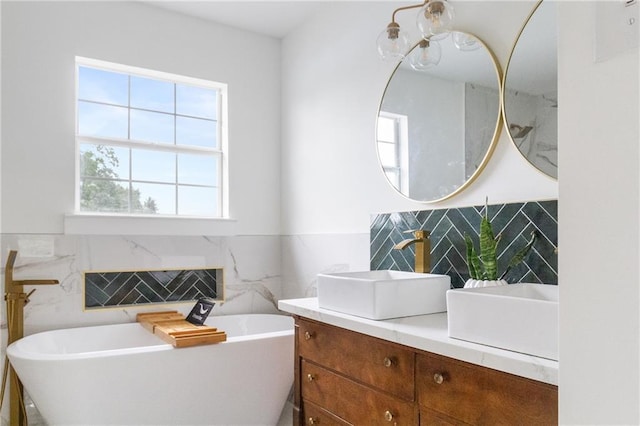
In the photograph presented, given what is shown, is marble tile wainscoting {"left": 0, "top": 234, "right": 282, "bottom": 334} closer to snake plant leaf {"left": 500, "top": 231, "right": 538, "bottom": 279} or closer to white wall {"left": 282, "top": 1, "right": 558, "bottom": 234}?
white wall {"left": 282, "top": 1, "right": 558, "bottom": 234}

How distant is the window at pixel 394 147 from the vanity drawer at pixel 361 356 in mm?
939

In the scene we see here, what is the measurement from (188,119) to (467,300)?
2.80 meters

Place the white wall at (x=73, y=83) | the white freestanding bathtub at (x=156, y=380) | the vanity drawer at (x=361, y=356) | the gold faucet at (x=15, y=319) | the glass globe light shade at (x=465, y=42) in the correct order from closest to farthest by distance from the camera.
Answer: the vanity drawer at (x=361, y=356), the glass globe light shade at (x=465, y=42), the white freestanding bathtub at (x=156, y=380), the gold faucet at (x=15, y=319), the white wall at (x=73, y=83)

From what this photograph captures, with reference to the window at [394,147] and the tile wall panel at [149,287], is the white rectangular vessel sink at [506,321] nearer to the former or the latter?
the window at [394,147]

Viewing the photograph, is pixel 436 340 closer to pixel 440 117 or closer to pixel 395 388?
pixel 395 388

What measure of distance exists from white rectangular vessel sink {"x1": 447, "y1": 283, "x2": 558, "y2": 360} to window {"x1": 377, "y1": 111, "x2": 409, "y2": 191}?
1.16 m

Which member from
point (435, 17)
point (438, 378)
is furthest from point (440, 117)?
point (438, 378)

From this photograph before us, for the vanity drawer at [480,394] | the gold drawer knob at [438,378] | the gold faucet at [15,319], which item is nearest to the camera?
the vanity drawer at [480,394]

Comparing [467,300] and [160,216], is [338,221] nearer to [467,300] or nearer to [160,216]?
[160,216]

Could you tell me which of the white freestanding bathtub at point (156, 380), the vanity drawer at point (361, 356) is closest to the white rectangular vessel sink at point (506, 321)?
the vanity drawer at point (361, 356)

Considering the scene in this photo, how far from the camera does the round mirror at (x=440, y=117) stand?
205cm

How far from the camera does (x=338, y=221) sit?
3.04 m

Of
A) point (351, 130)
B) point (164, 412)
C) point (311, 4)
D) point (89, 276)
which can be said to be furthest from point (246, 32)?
point (164, 412)

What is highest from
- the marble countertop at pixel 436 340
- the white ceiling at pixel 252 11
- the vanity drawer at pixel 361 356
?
the white ceiling at pixel 252 11
